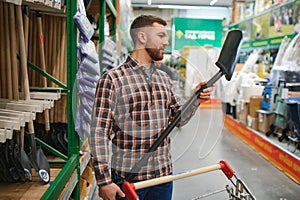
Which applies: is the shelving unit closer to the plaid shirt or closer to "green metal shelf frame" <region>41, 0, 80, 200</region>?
"green metal shelf frame" <region>41, 0, 80, 200</region>

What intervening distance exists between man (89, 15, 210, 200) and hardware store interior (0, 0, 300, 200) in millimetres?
86

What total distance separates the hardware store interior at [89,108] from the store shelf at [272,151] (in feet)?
0.05

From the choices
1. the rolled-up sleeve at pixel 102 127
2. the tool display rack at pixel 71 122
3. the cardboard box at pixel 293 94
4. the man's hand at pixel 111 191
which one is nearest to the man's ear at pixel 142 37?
the rolled-up sleeve at pixel 102 127

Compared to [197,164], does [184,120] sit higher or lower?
higher

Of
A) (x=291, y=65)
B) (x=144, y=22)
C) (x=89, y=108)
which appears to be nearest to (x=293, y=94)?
(x=291, y=65)

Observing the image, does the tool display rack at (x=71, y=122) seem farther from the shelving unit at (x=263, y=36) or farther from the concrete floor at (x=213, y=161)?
the shelving unit at (x=263, y=36)

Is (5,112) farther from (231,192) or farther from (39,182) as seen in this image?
(231,192)

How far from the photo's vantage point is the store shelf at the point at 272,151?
4128 mm

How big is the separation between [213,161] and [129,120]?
10.7ft

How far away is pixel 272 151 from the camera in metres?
4.84

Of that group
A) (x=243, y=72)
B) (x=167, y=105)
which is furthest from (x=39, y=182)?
(x=243, y=72)

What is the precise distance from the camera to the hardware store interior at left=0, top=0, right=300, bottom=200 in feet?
5.80

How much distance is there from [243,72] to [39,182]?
18.2 ft

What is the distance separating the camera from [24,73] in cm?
189
